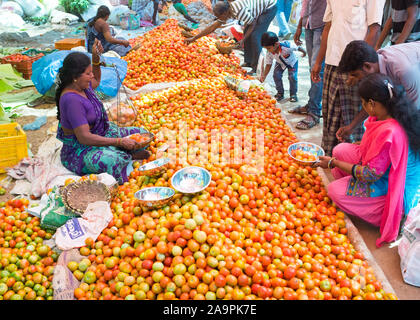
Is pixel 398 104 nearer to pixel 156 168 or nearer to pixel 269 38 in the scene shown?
pixel 156 168

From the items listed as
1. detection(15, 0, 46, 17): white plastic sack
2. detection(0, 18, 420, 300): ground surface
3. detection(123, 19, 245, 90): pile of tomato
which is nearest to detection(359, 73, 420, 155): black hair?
detection(0, 18, 420, 300): ground surface

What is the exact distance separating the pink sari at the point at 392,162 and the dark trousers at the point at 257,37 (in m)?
4.26

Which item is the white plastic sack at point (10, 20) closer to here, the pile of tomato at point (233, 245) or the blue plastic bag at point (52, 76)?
the blue plastic bag at point (52, 76)

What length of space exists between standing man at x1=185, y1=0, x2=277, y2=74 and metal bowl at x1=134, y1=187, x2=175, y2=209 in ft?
14.3

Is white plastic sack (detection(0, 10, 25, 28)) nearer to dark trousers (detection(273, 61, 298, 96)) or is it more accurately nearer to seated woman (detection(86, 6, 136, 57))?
seated woman (detection(86, 6, 136, 57))

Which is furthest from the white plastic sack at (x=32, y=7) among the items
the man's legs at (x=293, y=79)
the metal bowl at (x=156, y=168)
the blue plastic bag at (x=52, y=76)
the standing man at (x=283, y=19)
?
the metal bowl at (x=156, y=168)

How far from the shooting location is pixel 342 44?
3.59 m

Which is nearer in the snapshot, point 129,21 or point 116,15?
point 129,21

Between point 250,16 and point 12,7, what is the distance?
911 centimetres

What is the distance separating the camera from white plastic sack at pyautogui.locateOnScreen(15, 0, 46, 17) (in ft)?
38.1

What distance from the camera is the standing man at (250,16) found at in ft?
20.0

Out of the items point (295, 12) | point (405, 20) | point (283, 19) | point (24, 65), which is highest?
point (405, 20)

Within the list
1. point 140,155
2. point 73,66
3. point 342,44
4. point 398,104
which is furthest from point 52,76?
point 398,104

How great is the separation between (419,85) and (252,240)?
74.3 inches
